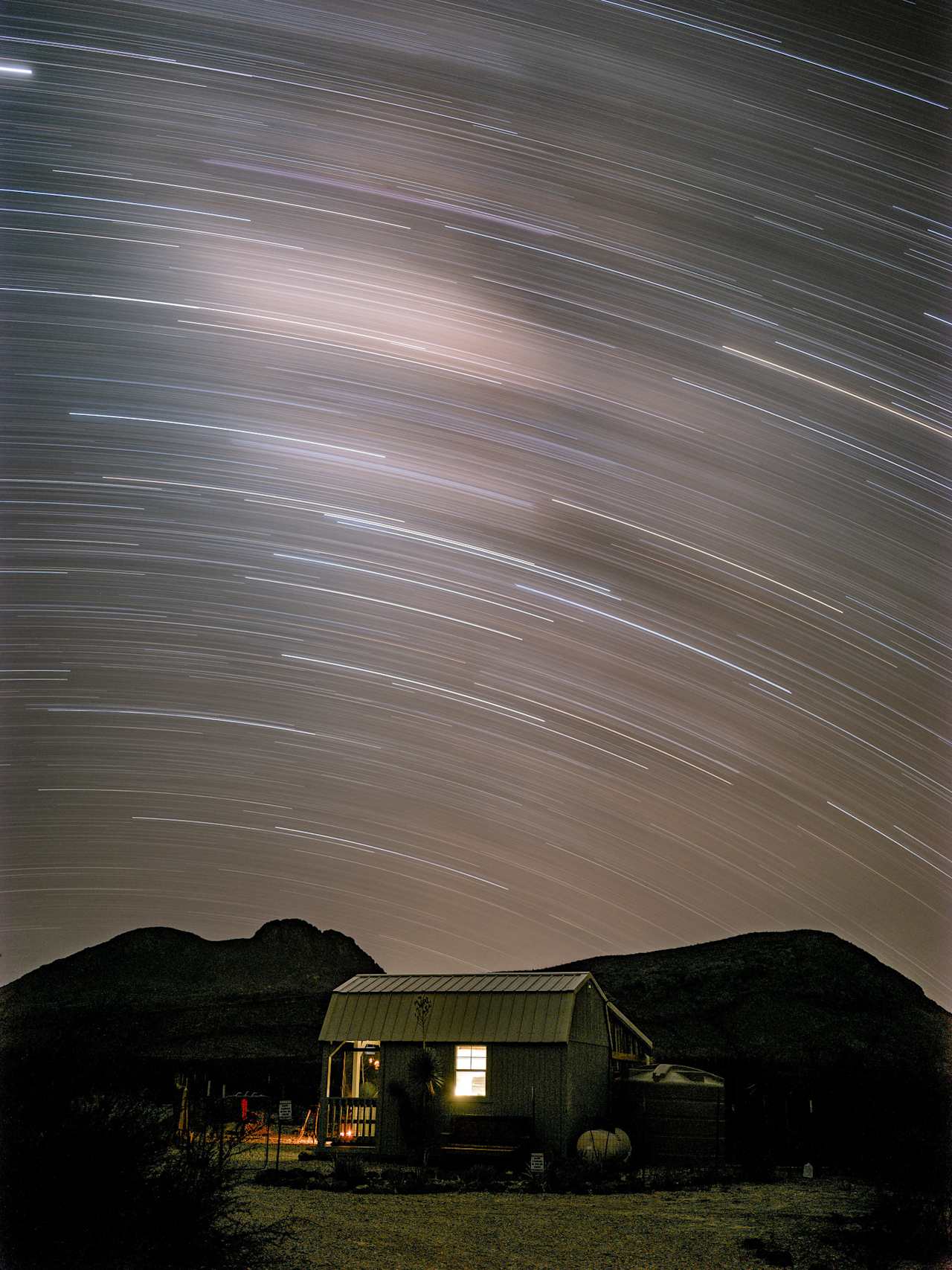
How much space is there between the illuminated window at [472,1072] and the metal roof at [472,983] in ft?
4.35

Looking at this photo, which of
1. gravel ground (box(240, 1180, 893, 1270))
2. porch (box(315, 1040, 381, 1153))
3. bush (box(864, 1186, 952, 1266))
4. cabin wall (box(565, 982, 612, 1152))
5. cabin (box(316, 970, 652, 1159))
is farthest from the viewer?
porch (box(315, 1040, 381, 1153))

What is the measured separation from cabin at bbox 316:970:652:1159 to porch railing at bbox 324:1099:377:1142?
2 centimetres

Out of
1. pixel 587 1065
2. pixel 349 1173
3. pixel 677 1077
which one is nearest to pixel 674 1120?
pixel 677 1077

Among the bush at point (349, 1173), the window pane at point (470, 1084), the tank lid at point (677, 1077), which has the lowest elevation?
the bush at point (349, 1173)

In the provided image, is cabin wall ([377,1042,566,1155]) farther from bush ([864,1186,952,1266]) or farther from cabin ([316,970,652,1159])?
bush ([864,1186,952,1266])

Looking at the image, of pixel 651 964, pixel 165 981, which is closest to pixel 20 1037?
pixel 651 964

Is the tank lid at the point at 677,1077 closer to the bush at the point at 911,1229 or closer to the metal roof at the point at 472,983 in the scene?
the metal roof at the point at 472,983

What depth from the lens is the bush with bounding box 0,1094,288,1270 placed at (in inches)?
A: 319

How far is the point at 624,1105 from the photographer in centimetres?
2488

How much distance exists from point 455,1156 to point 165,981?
85241 mm

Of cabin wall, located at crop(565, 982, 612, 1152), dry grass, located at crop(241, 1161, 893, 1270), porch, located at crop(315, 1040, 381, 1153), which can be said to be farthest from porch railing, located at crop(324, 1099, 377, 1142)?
dry grass, located at crop(241, 1161, 893, 1270)

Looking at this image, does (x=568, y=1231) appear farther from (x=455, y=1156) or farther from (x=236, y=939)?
(x=236, y=939)

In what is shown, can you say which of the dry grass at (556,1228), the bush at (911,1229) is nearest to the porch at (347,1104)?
the dry grass at (556,1228)

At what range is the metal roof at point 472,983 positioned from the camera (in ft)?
81.5
